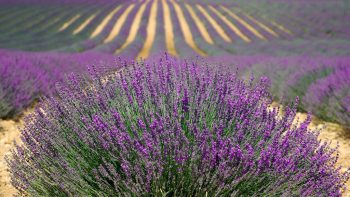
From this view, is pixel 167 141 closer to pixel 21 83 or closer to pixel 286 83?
pixel 21 83

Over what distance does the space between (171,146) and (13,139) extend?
2567 millimetres

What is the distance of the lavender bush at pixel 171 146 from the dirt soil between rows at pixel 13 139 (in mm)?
788

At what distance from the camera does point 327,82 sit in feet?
17.8

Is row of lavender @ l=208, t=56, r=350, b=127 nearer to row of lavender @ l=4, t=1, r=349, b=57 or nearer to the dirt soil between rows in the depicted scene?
the dirt soil between rows

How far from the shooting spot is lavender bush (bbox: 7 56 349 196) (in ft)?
6.24

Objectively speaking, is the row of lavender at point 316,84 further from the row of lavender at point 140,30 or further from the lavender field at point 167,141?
the row of lavender at point 140,30

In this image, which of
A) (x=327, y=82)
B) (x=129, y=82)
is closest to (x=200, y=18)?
(x=327, y=82)

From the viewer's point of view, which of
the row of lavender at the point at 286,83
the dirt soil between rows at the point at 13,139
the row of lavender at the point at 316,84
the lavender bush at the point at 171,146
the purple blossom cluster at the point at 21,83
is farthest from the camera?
the purple blossom cluster at the point at 21,83

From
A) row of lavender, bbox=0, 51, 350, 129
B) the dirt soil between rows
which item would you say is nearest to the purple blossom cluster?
row of lavender, bbox=0, 51, 350, 129

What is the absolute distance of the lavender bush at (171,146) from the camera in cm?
190

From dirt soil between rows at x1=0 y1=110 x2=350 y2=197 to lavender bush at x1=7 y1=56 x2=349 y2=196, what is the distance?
788 mm

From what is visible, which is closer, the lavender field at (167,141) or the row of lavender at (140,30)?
the lavender field at (167,141)

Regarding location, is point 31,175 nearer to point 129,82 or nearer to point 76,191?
point 76,191

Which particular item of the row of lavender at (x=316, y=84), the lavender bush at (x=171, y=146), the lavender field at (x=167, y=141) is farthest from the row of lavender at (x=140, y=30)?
the lavender bush at (x=171, y=146)
